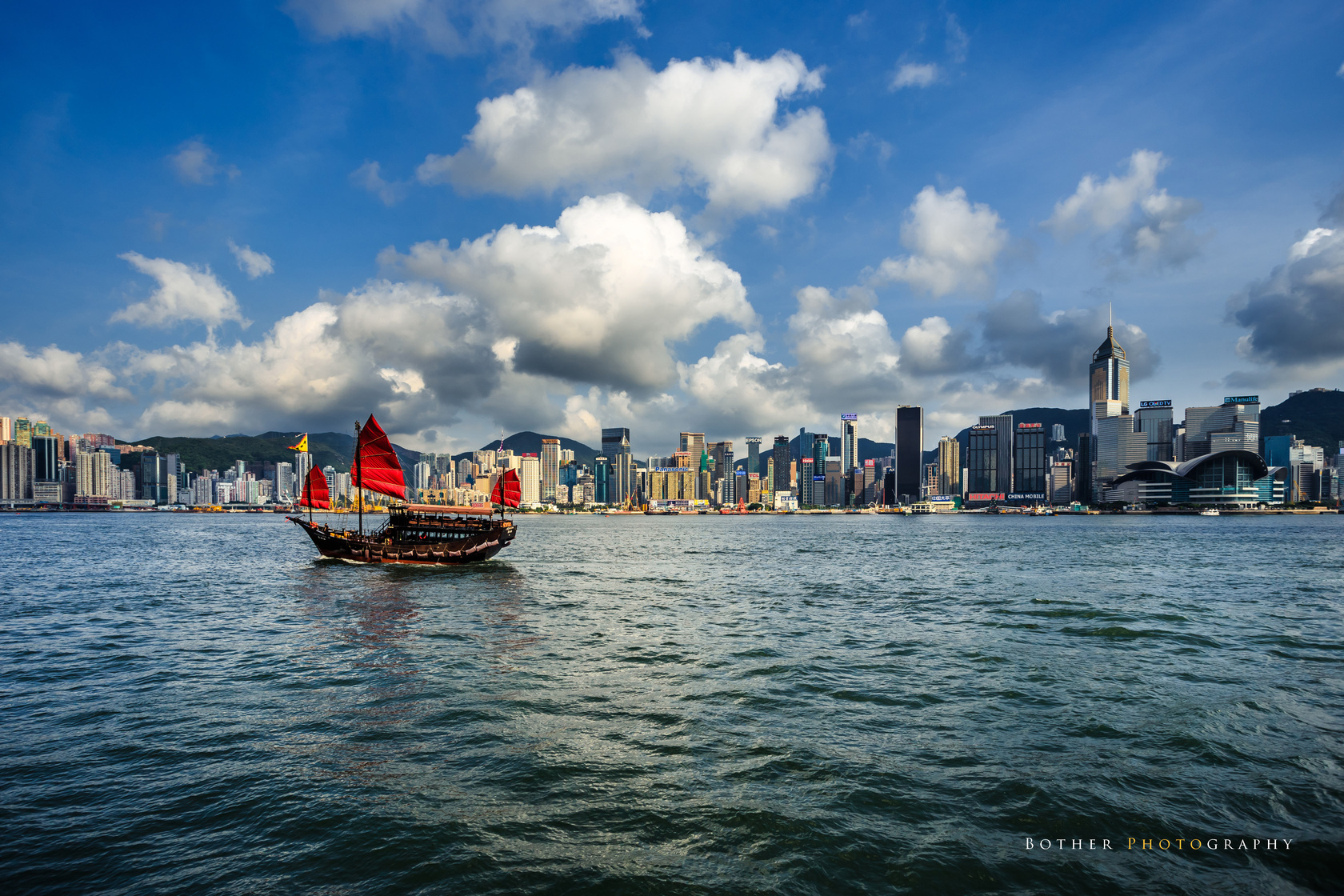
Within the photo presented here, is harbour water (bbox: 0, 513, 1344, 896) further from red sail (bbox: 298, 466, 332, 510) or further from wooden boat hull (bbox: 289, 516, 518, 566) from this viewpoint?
red sail (bbox: 298, 466, 332, 510)

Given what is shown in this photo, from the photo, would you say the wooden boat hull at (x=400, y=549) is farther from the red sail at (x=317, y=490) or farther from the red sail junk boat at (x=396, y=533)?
the red sail at (x=317, y=490)

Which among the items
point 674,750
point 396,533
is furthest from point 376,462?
point 674,750

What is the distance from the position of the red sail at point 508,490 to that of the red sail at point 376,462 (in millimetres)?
11738

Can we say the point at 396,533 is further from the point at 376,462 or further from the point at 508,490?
the point at 508,490

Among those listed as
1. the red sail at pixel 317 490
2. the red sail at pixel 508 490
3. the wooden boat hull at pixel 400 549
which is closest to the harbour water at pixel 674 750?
the wooden boat hull at pixel 400 549

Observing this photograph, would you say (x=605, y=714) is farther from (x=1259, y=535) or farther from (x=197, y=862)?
(x=1259, y=535)

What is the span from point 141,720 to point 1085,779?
23.3m

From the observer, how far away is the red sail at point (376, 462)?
2325 inches

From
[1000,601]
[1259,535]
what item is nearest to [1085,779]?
[1000,601]

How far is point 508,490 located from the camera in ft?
A: 244

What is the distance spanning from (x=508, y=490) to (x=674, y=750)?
6389 centimetres

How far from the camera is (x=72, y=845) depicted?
10.2 metres

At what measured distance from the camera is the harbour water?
9547 millimetres

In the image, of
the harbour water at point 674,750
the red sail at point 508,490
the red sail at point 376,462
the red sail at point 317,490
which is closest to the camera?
the harbour water at point 674,750
